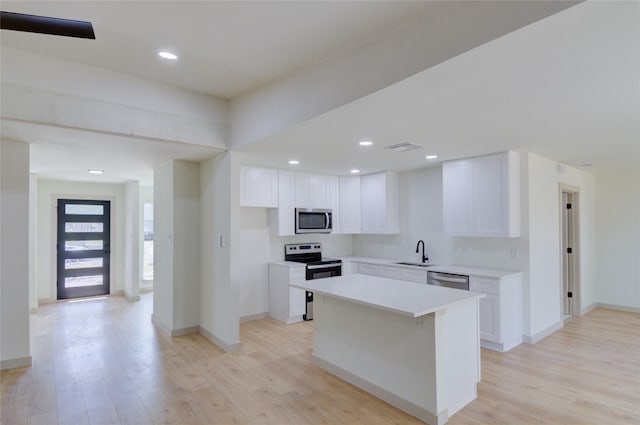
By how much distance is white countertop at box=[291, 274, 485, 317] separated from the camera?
2.47m

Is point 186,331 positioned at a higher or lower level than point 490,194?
lower

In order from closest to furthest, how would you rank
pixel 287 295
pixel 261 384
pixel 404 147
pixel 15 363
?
pixel 261 384 < pixel 15 363 < pixel 404 147 < pixel 287 295

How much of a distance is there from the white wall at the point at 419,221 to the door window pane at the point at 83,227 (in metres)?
5.52

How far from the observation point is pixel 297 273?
518 centimetres

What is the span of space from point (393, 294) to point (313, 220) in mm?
2926

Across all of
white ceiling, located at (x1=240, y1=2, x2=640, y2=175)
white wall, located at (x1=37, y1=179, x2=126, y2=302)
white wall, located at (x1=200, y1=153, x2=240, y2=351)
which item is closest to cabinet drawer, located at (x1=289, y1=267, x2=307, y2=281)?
white wall, located at (x1=200, y1=153, x2=240, y2=351)

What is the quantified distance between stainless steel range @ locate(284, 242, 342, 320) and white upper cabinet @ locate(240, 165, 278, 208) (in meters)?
0.94

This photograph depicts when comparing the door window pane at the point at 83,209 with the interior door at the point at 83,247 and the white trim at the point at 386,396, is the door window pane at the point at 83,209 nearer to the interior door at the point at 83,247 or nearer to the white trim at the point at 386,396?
the interior door at the point at 83,247

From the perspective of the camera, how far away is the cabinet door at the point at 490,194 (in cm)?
417

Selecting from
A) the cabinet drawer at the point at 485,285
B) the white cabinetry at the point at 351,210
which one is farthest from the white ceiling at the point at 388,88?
the white cabinetry at the point at 351,210

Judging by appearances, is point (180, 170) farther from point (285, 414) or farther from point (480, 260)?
point (480, 260)

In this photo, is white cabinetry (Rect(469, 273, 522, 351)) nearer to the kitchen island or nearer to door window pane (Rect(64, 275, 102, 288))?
the kitchen island

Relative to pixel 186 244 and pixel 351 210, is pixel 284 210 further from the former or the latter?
pixel 186 244

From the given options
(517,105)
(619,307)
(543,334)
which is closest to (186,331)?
(517,105)
